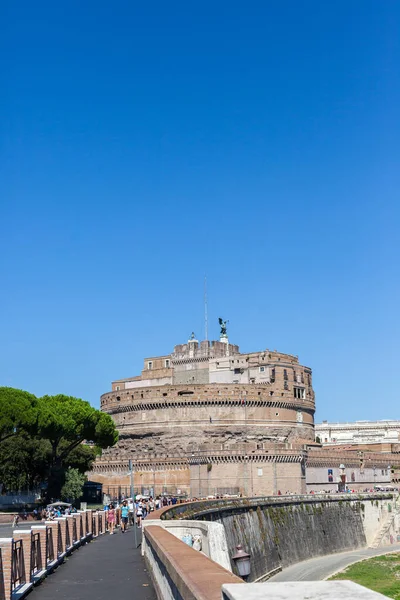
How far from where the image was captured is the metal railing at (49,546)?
18.1 m

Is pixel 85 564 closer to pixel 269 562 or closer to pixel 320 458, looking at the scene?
pixel 269 562

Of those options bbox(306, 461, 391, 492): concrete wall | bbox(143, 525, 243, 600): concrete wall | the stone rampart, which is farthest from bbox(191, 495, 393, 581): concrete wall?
bbox(143, 525, 243, 600): concrete wall

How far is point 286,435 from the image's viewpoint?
93.6m

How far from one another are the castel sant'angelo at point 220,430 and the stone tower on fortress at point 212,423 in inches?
4.1

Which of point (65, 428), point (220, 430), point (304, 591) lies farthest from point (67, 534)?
point (220, 430)

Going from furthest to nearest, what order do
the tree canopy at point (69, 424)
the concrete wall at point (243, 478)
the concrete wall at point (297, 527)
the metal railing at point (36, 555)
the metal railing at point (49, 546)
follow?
the concrete wall at point (243, 478) < the tree canopy at point (69, 424) < the concrete wall at point (297, 527) < the metal railing at point (49, 546) < the metal railing at point (36, 555)

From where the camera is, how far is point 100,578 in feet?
Answer: 55.6

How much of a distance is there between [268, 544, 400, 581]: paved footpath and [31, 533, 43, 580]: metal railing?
95.0ft

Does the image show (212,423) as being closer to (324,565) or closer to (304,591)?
(324,565)

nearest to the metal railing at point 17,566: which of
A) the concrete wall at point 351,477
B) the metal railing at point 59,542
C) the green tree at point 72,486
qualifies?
the metal railing at point 59,542

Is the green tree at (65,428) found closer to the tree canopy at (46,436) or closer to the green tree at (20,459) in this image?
the tree canopy at (46,436)

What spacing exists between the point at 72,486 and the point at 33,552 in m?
45.6

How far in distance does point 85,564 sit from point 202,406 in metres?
72.2

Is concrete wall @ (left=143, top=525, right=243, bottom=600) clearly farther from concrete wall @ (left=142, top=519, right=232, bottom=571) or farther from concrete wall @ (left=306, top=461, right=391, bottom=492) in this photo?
concrete wall @ (left=306, top=461, right=391, bottom=492)
